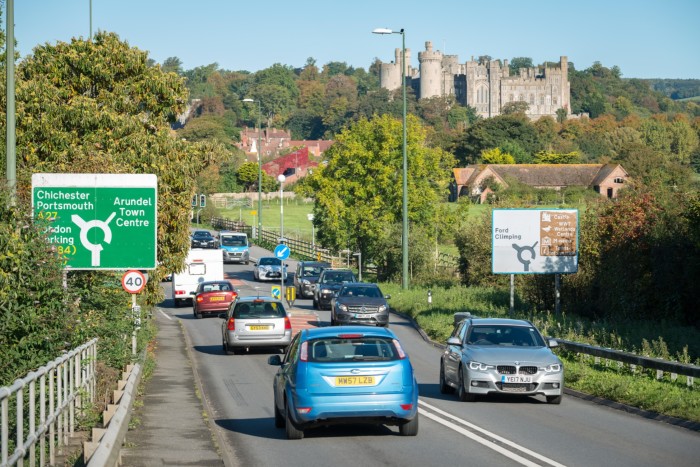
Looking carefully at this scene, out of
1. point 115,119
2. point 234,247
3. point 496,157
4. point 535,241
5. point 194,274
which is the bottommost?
point 194,274

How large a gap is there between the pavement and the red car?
688 inches

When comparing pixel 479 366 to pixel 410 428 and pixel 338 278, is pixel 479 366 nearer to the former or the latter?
pixel 410 428

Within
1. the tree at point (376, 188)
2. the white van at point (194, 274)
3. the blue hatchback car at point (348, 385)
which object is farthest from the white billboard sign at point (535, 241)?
the tree at point (376, 188)

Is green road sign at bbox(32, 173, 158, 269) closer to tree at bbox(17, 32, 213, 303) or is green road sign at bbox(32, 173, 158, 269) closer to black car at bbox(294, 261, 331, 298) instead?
tree at bbox(17, 32, 213, 303)

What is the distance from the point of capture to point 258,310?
31.1m

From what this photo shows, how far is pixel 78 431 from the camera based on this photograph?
582 inches

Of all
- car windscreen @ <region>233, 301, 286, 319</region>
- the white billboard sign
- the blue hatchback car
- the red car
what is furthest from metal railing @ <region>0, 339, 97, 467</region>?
→ the red car

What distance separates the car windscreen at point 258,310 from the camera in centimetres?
3080

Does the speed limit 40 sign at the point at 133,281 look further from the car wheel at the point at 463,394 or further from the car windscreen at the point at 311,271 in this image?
the car windscreen at the point at 311,271

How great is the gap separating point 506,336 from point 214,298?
2712 centimetres

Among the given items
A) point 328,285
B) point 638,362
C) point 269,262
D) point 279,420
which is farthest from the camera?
point 269,262

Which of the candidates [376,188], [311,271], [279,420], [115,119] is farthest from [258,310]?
[376,188]

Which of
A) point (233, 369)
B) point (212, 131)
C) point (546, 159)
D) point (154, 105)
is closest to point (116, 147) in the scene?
point (154, 105)

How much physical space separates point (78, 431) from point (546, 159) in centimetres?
14748
